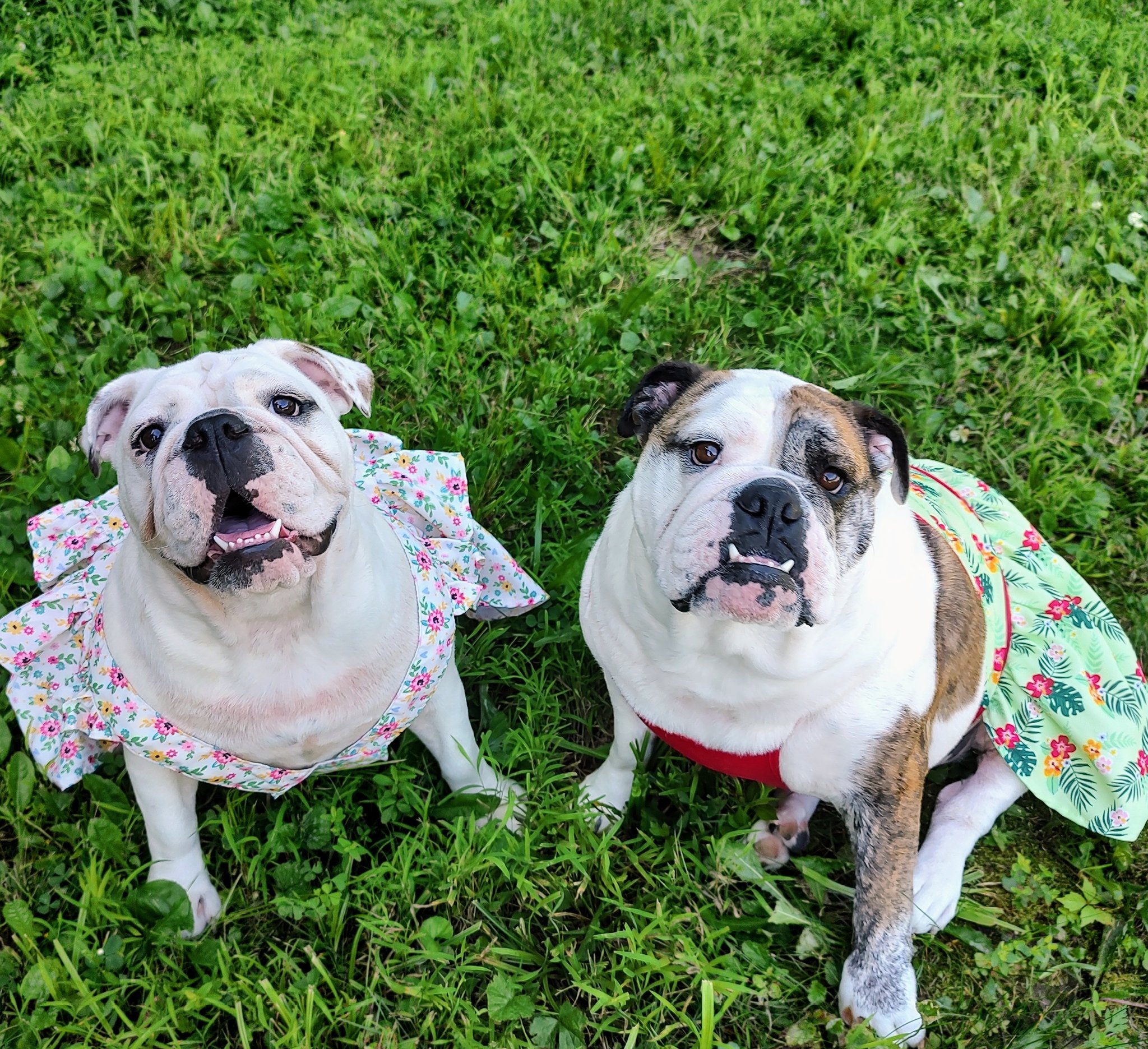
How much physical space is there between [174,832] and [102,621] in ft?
2.11

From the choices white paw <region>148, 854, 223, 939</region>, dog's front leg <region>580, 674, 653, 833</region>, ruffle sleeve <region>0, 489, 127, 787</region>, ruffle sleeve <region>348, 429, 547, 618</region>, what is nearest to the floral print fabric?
dog's front leg <region>580, 674, 653, 833</region>

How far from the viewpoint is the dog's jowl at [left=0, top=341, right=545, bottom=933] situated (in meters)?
2.17

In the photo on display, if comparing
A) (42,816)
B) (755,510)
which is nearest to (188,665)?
(42,816)

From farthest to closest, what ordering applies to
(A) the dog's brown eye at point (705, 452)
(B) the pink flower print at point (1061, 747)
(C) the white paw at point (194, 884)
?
(B) the pink flower print at point (1061, 747)
(C) the white paw at point (194, 884)
(A) the dog's brown eye at point (705, 452)

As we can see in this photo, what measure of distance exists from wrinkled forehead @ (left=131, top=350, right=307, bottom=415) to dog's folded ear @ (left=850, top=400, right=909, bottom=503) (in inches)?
57.5

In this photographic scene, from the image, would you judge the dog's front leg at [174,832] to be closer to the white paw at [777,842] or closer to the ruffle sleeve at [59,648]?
the ruffle sleeve at [59,648]

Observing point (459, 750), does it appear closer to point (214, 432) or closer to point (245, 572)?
point (245, 572)

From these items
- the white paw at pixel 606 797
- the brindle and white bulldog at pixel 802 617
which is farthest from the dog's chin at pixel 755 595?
the white paw at pixel 606 797

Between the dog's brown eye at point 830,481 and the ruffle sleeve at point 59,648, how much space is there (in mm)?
2094

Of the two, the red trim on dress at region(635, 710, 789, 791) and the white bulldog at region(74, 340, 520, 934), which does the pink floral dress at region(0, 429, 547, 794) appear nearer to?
the white bulldog at region(74, 340, 520, 934)

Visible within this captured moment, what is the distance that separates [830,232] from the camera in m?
4.41

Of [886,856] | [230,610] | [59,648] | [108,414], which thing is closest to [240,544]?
[230,610]

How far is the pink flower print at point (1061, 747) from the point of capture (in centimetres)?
284

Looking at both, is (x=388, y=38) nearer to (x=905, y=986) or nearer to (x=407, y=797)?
(x=407, y=797)
